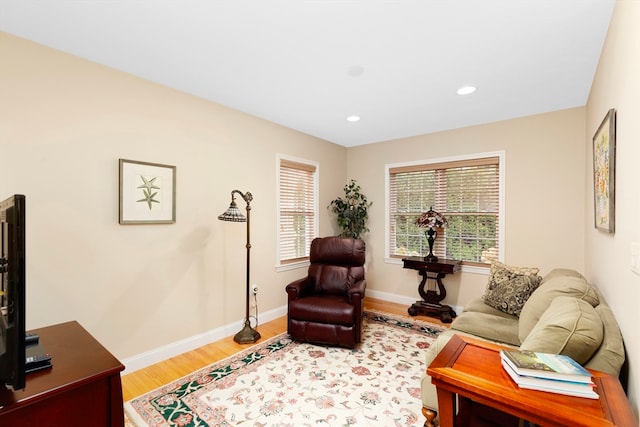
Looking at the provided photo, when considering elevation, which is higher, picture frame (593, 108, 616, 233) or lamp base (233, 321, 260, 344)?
picture frame (593, 108, 616, 233)

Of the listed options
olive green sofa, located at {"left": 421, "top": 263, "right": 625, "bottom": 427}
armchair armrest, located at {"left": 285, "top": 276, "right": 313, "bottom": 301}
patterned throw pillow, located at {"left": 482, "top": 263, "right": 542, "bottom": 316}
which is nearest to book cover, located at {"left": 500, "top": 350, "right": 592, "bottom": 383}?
olive green sofa, located at {"left": 421, "top": 263, "right": 625, "bottom": 427}

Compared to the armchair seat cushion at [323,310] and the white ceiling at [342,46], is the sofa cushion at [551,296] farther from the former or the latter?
the white ceiling at [342,46]

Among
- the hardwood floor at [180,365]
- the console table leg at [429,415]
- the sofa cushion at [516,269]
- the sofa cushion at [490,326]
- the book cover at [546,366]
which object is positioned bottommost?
the hardwood floor at [180,365]

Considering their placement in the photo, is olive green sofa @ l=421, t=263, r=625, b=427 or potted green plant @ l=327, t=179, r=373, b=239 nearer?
olive green sofa @ l=421, t=263, r=625, b=427

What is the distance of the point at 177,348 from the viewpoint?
2.85m

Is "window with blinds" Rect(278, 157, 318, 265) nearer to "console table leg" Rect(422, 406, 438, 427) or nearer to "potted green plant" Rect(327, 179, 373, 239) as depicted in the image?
"potted green plant" Rect(327, 179, 373, 239)

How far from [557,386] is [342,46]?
222 centimetres

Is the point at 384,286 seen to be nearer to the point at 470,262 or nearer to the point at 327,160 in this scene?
the point at 470,262

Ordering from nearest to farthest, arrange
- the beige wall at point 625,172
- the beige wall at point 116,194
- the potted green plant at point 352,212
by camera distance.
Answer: the beige wall at point 625,172 < the beige wall at point 116,194 < the potted green plant at point 352,212

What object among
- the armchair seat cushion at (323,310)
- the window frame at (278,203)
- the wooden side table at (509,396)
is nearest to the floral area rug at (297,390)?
the armchair seat cushion at (323,310)

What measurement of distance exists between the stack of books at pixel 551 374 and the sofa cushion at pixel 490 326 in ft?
3.38

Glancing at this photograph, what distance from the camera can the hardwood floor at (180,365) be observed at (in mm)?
2341

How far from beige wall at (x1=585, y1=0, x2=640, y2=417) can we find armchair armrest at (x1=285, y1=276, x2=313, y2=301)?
245 cm

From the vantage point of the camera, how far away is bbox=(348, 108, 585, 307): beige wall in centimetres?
328
